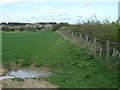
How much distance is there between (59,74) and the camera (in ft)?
29.6

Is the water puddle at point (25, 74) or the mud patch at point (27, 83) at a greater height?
the mud patch at point (27, 83)

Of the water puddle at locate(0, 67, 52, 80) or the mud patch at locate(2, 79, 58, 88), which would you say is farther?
the water puddle at locate(0, 67, 52, 80)

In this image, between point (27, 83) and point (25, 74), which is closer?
point (27, 83)

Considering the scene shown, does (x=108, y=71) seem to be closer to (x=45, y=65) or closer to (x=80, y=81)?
(x=80, y=81)

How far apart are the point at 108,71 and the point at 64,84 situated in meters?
2.33

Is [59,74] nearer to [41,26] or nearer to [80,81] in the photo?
[80,81]

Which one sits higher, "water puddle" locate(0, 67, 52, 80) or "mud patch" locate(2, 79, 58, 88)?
"mud patch" locate(2, 79, 58, 88)

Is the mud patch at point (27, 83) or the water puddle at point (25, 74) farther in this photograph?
the water puddle at point (25, 74)

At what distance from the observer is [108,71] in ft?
28.9

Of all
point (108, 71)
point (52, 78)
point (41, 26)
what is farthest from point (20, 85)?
point (41, 26)

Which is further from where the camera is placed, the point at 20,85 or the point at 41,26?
the point at 41,26

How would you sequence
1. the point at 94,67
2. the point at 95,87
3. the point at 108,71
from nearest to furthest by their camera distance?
the point at 95,87 → the point at 108,71 → the point at 94,67

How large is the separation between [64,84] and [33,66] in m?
4.38

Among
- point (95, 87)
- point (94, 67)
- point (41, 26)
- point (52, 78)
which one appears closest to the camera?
point (95, 87)
